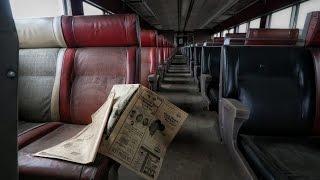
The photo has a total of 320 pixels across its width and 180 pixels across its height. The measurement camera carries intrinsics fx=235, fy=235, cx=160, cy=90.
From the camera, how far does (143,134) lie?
1.00m

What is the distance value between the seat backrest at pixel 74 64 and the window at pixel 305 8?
14.8 ft

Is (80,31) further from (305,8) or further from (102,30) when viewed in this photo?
(305,8)

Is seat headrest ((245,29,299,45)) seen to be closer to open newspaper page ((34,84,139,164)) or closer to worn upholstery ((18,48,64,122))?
open newspaper page ((34,84,139,164))

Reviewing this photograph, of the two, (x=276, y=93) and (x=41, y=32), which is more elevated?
(x=41, y=32)

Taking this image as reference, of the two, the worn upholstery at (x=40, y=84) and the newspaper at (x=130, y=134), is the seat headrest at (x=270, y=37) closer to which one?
the newspaper at (x=130, y=134)

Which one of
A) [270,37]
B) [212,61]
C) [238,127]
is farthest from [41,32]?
[212,61]

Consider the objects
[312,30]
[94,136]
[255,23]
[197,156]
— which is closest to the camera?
[94,136]

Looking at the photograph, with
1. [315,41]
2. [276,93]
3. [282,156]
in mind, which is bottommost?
[282,156]

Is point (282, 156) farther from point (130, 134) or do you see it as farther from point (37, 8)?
point (37, 8)

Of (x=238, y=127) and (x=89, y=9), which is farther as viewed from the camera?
(x=89, y=9)

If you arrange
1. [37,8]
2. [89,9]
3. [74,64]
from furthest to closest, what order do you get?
[89,9], [37,8], [74,64]

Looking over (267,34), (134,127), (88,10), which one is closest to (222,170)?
(134,127)

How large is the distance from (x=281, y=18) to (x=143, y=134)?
6.77m

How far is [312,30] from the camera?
1367 mm
